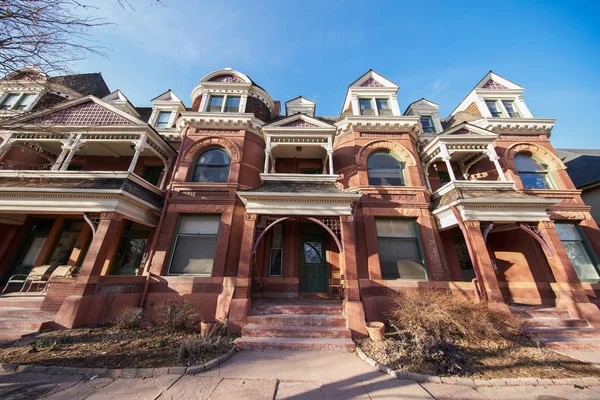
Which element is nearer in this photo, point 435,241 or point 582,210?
point 435,241

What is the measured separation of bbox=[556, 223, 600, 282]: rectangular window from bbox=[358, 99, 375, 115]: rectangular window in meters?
11.2

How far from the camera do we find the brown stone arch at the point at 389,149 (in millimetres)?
11451

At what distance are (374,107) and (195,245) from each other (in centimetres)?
1261

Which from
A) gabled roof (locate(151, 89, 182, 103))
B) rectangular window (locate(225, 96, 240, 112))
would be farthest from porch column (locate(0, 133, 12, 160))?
rectangular window (locate(225, 96, 240, 112))

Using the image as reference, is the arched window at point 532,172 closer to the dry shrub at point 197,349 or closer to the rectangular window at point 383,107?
the rectangular window at point 383,107

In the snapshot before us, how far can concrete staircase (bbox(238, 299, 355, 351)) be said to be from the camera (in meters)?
6.18

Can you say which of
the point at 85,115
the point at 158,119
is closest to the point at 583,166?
the point at 158,119

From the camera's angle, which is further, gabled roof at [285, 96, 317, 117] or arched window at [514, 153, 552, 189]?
gabled roof at [285, 96, 317, 117]

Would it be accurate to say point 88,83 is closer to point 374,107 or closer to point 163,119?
point 163,119

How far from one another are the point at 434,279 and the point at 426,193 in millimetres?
4093

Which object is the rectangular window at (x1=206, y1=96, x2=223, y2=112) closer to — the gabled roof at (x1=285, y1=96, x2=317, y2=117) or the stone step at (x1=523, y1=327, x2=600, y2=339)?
the gabled roof at (x1=285, y1=96, x2=317, y2=117)

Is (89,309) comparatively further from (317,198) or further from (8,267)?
(317,198)

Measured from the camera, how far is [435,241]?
981 centimetres

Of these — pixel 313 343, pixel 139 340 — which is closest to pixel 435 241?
pixel 313 343
